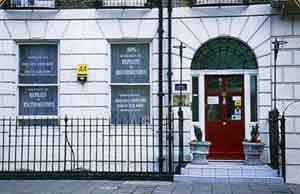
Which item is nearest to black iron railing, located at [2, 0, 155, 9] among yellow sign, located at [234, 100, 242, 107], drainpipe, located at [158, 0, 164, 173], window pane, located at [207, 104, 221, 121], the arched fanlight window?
drainpipe, located at [158, 0, 164, 173]

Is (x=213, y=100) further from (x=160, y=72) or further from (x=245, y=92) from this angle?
(x=160, y=72)

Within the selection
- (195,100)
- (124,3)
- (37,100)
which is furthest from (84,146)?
(124,3)

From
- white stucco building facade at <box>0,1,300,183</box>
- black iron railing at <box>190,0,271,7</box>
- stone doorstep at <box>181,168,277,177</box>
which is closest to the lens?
stone doorstep at <box>181,168,277,177</box>

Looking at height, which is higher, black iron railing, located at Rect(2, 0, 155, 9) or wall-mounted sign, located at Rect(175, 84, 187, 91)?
black iron railing, located at Rect(2, 0, 155, 9)

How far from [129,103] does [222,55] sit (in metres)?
2.96

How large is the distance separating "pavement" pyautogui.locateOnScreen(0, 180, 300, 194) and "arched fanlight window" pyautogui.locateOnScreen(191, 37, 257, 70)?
11.6 ft

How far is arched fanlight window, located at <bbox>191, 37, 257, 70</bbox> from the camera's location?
15.2 m

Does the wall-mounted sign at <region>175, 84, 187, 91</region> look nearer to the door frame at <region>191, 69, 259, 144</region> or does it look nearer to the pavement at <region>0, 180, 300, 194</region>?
the door frame at <region>191, 69, 259, 144</region>

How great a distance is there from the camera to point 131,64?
15719mm

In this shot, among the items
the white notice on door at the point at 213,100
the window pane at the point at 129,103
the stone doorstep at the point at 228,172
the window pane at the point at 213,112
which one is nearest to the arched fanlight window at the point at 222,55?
the white notice on door at the point at 213,100

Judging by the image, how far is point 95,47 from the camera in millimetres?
15500

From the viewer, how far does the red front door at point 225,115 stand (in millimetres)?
15242

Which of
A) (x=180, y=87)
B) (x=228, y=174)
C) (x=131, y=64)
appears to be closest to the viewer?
(x=228, y=174)

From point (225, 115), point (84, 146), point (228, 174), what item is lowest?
point (228, 174)
